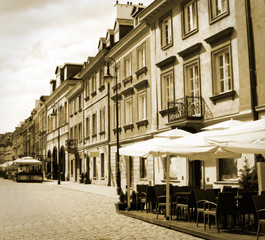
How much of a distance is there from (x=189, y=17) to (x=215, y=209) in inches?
553

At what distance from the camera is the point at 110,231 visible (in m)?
10.6

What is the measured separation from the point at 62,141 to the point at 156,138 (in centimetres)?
4196

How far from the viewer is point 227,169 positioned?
18.7 meters

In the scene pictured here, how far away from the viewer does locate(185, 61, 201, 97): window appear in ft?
69.3

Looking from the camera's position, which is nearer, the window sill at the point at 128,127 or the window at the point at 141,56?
the window at the point at 141,56

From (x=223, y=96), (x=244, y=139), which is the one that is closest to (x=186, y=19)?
(x=223, y=96)

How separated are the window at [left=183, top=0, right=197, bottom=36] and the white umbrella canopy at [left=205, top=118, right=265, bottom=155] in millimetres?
12967

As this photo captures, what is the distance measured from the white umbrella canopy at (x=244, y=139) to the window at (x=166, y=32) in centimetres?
1527

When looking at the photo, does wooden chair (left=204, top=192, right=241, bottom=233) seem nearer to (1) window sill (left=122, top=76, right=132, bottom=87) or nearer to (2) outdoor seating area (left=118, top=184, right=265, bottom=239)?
(2) outdoor seating area (left=118, top=184, right=265, bottom=239)

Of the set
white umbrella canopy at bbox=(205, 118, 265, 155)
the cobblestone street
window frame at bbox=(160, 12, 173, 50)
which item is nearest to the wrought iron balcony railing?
window frame at bbox=(160, 12, 173, 50)

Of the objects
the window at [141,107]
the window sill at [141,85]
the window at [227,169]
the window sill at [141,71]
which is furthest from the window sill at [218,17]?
the window at [141,107]

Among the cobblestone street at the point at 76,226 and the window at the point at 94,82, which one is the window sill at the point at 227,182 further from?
the window at the point at 94,82

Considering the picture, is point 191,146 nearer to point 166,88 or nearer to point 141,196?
point 141,196

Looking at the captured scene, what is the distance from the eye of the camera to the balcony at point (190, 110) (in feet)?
66.4
